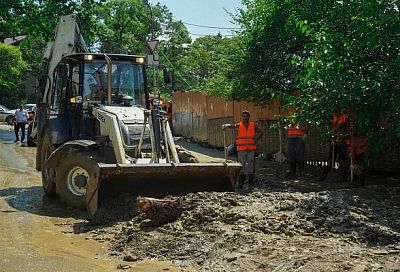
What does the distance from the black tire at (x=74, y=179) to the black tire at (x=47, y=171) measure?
47 cm

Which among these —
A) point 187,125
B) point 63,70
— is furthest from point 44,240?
point 187,125

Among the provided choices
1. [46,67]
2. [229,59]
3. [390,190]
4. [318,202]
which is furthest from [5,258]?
[229,59]

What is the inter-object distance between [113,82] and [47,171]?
2077 millimetres

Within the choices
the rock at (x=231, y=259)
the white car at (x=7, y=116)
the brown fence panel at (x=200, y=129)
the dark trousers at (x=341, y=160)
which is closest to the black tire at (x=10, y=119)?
the white car at (x=7, y=116)

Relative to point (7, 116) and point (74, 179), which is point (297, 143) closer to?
point (74, 179)

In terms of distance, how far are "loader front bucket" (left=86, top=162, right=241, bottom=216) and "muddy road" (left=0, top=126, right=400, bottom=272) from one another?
222 mm

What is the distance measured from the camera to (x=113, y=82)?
11.4m

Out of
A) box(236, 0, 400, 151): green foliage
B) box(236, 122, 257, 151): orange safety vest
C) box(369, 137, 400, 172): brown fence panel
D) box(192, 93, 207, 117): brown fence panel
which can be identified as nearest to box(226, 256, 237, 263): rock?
box(236, 0, 400, 151): green foliage

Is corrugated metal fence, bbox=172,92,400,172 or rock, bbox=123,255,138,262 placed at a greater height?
corrugated metal fence, bbox=172,92,400,172

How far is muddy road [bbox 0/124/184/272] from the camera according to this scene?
684 cm

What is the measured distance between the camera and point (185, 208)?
8508mm

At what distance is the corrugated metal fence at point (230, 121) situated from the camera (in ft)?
44.0

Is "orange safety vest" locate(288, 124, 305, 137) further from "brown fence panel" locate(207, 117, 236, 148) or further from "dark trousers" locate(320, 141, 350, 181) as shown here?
"brown fence panel" locate(207, 117, 236, 148)

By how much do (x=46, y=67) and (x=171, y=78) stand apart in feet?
13.2
